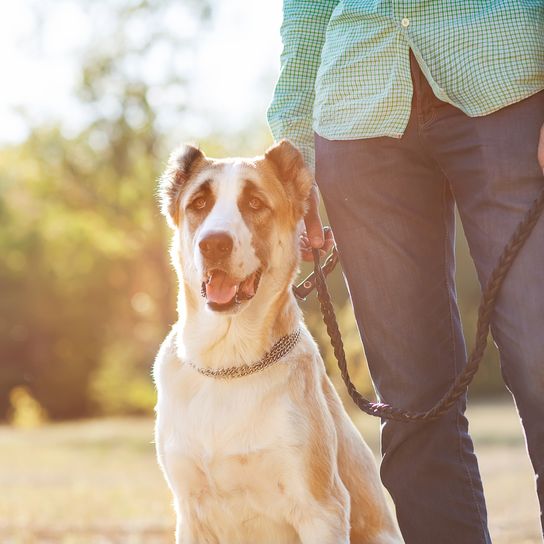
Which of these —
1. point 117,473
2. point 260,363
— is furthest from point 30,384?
point 260,363

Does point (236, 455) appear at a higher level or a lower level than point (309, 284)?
lower

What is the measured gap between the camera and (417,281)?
308 cm

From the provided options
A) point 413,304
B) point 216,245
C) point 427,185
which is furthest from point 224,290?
point 427,185

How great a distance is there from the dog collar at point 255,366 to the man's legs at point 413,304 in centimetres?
34

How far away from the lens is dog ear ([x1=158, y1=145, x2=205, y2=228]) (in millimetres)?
3637

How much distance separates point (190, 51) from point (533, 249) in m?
22.3

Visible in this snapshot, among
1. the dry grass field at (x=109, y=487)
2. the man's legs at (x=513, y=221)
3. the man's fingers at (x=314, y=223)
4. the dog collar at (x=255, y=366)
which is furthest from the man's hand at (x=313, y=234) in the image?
the dry grass field at (x=109, y=487)

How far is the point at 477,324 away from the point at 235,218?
94 centimetres

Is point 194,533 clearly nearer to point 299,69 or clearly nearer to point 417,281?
point 417,281

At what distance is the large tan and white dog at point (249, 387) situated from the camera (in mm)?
3154

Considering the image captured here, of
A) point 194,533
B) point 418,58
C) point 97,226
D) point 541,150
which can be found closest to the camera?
point 541,150

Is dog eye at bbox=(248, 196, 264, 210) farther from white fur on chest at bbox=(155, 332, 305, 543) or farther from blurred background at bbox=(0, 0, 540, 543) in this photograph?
blurred background at bbox=(0, 0, 540, 543)

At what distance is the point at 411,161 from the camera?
9.96 feet

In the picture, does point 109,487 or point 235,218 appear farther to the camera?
point 109,487
